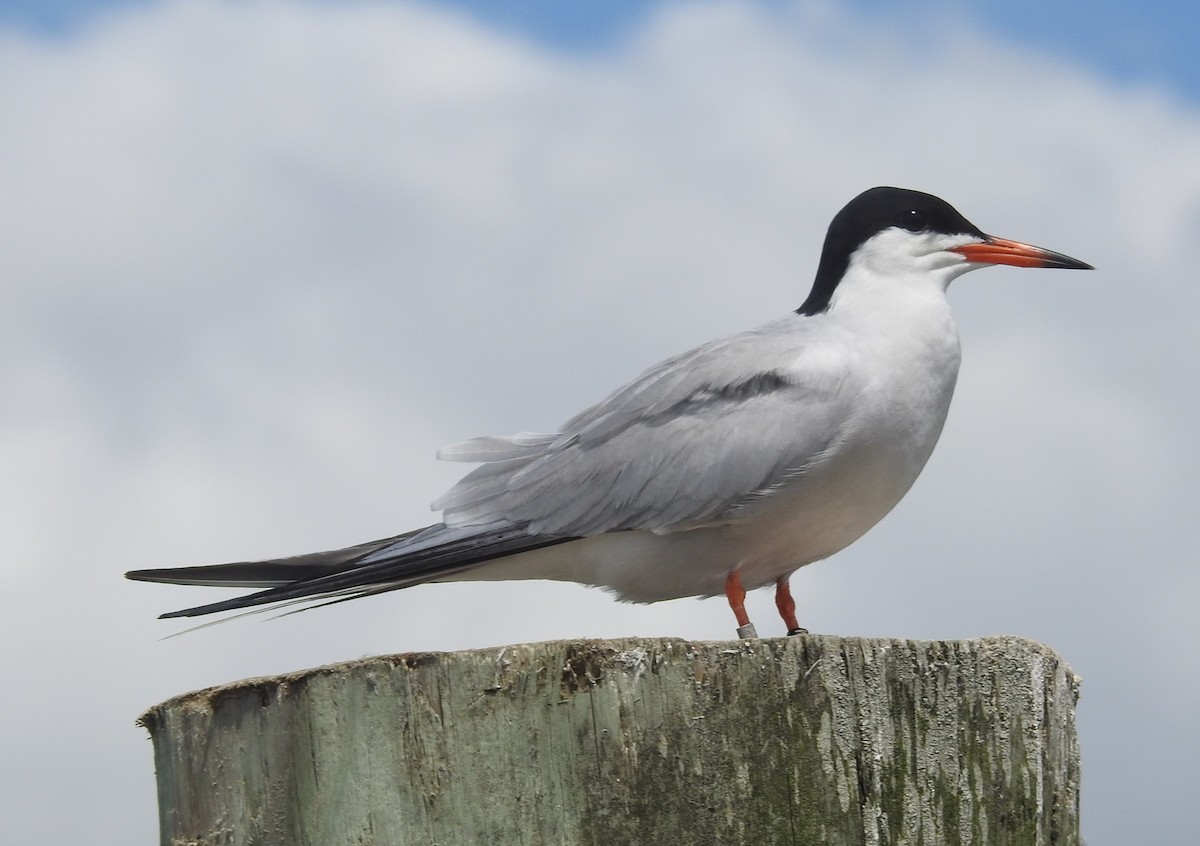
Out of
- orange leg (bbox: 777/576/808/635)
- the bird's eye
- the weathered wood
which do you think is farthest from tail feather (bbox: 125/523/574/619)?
the bird's eye

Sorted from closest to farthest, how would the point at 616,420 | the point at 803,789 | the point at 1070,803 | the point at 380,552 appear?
the point at 803,789, the point at 1070,803, the point at 380,552, the point at 616,420

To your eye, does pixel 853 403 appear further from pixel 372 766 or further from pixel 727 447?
pixel 372 766

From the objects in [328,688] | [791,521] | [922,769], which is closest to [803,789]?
[922,769]

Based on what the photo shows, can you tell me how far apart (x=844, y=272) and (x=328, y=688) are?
3761 millimetres

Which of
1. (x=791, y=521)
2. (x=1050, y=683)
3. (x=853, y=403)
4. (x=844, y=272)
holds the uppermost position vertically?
(x=844, y=272)

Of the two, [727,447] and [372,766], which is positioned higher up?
[727,447]

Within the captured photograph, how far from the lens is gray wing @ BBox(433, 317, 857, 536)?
5.83 m

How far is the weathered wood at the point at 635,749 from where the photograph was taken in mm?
3408

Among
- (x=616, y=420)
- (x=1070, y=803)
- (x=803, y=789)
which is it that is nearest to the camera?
(x=803, y=789)

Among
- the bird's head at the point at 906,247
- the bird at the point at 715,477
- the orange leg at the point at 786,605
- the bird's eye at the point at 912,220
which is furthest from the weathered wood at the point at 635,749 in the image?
the bird's eye at the point at 912,220

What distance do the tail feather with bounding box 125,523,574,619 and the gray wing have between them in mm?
120

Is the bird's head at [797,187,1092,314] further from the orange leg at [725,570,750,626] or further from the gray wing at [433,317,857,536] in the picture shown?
the orange leg at [725,570,750,626]

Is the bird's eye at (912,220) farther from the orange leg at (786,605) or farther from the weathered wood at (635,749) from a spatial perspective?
the weathered wood at (635,749)

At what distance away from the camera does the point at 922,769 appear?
3.54m
